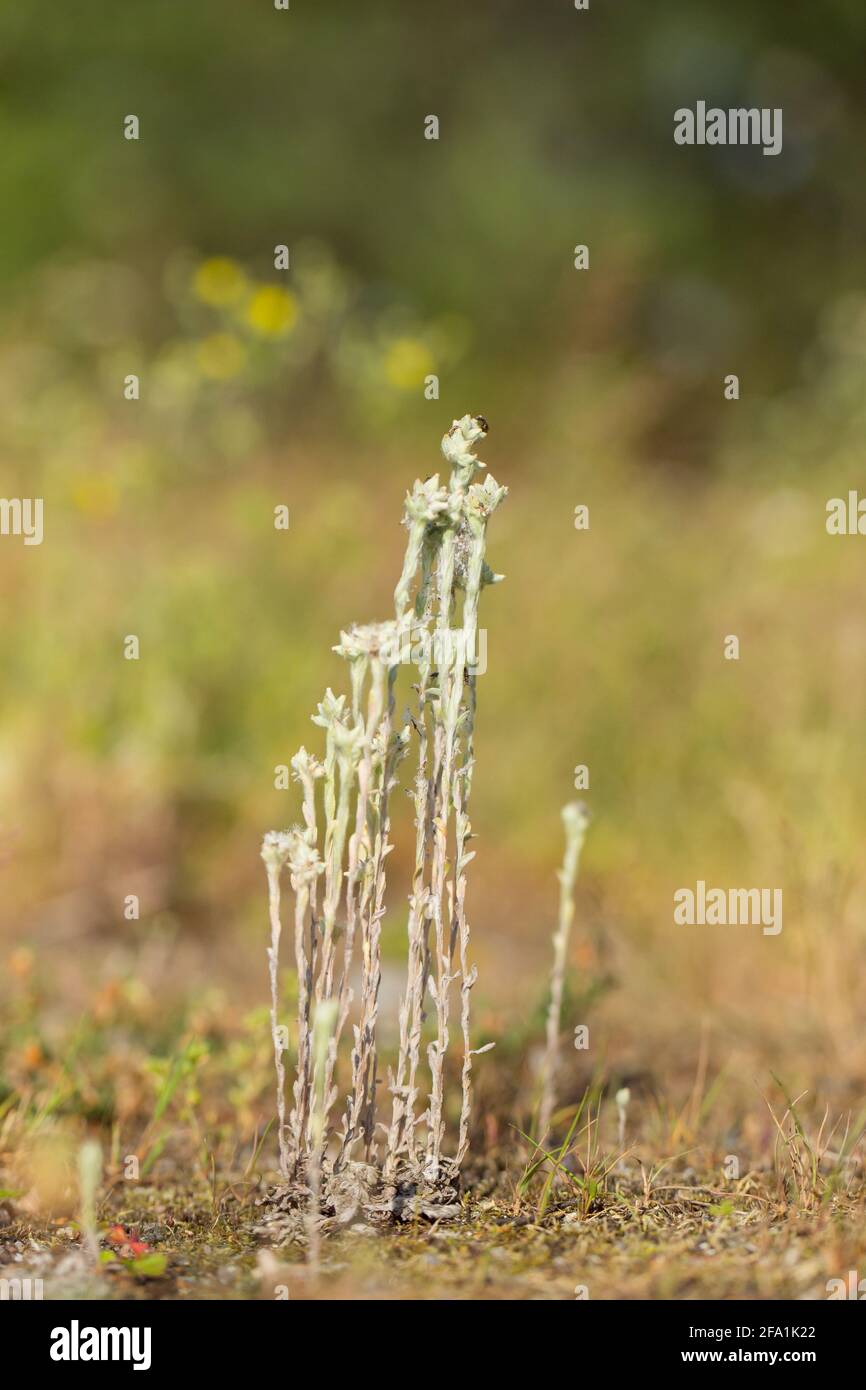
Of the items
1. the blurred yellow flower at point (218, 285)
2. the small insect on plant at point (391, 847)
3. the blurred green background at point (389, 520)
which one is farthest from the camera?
the blurred yellow flower at point (218, 285)

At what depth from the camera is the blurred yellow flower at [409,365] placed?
118 inches

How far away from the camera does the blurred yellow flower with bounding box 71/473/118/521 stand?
315 centimetres

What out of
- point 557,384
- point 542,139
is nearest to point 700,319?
point 542,139

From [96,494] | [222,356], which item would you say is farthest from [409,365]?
[96,494]

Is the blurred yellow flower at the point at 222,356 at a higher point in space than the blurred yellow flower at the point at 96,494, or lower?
higher

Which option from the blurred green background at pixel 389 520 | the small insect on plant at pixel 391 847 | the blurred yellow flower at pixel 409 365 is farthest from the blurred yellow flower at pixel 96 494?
the small insect on plant at pixel 391 847

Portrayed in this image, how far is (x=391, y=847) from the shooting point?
62.7 inches

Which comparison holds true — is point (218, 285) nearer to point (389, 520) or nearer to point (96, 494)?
point (96, 494)

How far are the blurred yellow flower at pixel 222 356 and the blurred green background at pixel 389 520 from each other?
10 millimetres

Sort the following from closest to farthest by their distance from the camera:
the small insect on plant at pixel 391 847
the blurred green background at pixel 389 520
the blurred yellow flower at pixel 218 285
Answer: the small insect on plant at pixel 391 847 < the blurred green background at pixel 389 520 < the blurred yellow flower at pixel 218 285

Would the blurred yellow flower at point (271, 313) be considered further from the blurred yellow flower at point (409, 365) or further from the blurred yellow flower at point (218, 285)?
the blurred yellow flower at point (409, 365)

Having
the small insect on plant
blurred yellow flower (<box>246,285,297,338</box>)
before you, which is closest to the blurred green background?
blurred yellow flower (<box>246,285,297,338</box>)

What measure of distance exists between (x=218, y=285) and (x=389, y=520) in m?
1.66
